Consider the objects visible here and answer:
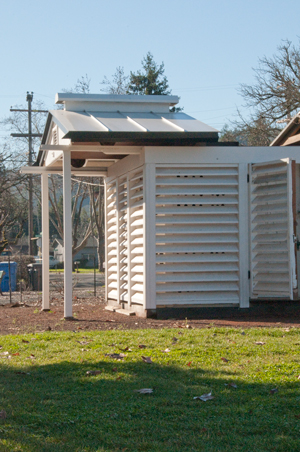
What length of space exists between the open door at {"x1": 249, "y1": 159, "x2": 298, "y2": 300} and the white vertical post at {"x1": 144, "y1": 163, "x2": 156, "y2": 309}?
1.79 m

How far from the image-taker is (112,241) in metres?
12.8

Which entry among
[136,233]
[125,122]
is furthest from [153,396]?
[125,122]

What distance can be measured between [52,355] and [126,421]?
2505mm

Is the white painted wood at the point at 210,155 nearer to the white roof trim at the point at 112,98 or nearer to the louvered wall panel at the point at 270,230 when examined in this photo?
the louvered wall panel at the point at 270,230

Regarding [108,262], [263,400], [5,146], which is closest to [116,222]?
[108,262]

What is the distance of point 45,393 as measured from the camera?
4.69 meters

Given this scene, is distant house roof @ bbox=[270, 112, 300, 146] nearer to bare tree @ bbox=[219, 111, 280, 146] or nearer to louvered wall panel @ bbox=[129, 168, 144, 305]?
louvered wall panel @ bbox=[129, 168, 144, 305]

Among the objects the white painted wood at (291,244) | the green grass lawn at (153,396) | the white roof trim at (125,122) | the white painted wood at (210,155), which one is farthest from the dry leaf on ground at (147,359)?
the white painted wood at (210,155)

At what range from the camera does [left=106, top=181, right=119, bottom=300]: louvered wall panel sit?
1232cm

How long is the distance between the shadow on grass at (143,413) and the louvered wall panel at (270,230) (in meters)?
4.84

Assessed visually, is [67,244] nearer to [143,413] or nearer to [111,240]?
Answer: [111,240]

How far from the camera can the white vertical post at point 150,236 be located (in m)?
9.95

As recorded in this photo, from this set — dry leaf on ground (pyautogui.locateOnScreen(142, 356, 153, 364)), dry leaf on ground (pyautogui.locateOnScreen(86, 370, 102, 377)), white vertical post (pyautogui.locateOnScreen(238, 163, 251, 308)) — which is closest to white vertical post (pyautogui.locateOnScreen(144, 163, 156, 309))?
white vertical post (pyautogui.locateOnScreen(238, 163, 251, 308))

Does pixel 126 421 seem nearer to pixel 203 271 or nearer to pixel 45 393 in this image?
pixel 45 393
